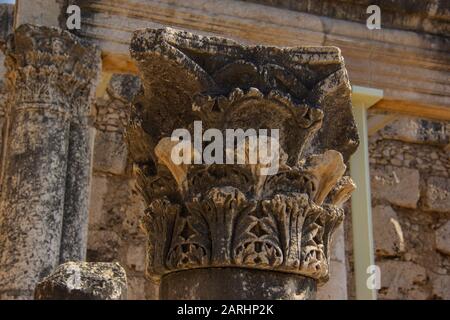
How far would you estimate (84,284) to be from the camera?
9.58 ft

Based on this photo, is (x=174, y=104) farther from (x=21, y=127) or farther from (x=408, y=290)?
(x=408, y=290)

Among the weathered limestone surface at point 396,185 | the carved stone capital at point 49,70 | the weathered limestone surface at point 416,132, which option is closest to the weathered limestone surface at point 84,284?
the carved stone capital at point 49,70

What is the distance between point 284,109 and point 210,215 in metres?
0.59

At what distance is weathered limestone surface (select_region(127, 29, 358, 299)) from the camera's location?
3.67m

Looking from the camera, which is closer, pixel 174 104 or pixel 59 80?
pixel 174 104

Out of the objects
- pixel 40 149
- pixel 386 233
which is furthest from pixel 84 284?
pixel 386 233

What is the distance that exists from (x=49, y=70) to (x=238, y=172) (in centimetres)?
374

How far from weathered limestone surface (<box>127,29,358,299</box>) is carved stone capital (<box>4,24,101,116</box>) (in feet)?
10.6

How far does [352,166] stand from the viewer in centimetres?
886

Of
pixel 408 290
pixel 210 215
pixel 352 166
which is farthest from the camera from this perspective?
pixel 408 290

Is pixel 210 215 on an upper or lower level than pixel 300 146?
lower

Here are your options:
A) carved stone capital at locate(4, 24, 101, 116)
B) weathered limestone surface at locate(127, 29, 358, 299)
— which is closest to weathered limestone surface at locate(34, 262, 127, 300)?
weathered limestone surface at locate(127, 29, 358, 299)
